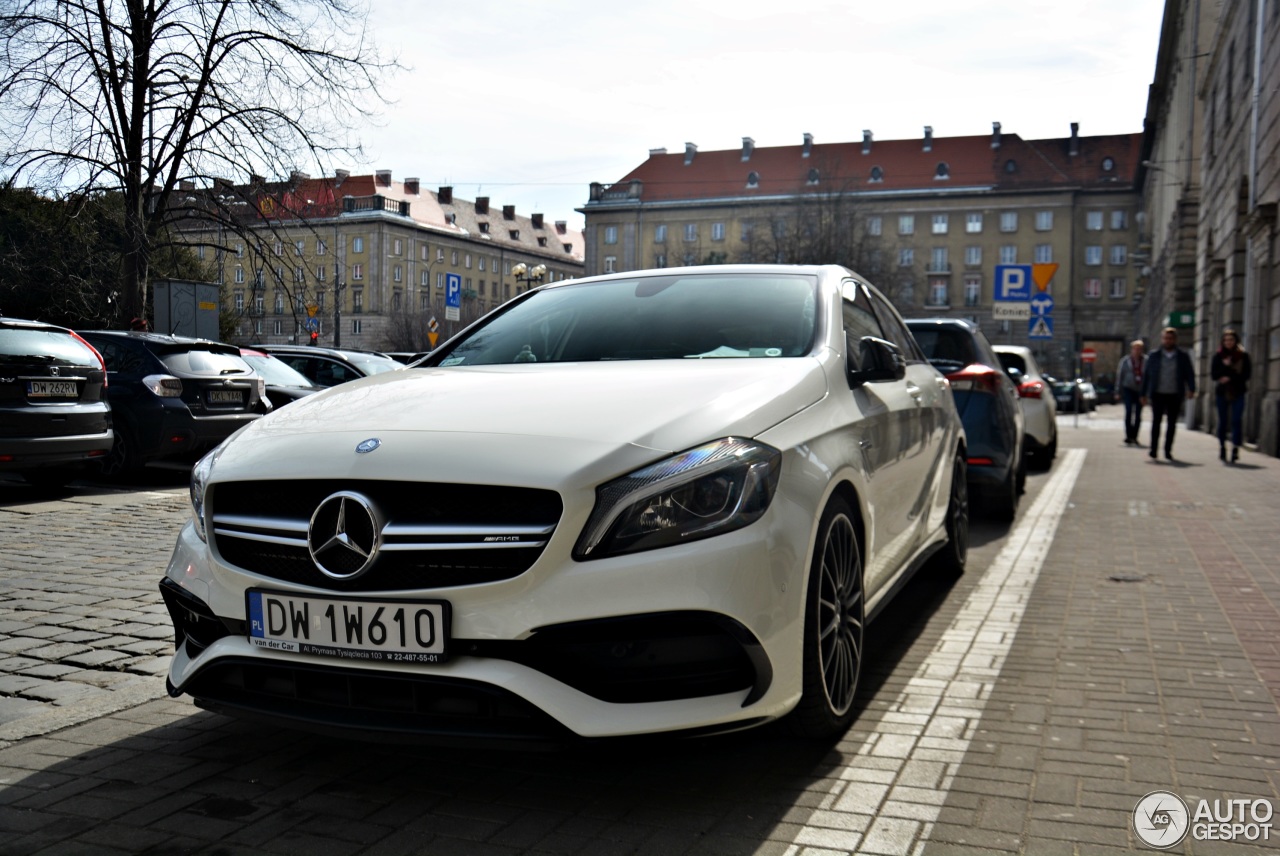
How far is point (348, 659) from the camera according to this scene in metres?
3.18

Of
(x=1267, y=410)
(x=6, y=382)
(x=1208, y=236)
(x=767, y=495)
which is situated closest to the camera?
(x=767, y=495)

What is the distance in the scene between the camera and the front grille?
122 inches

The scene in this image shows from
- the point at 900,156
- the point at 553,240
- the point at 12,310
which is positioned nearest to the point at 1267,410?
the point at 12,310

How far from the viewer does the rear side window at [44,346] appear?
32.4 ft

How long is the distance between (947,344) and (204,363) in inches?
280

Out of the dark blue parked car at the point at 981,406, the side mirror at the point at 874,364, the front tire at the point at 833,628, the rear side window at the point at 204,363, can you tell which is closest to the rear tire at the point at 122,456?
the rear side window at the point at 204,363

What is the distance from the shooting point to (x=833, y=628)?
3779 mm

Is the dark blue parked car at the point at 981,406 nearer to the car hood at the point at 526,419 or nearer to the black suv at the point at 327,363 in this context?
the car hood at the point at 526,419

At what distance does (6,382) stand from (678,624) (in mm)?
8434

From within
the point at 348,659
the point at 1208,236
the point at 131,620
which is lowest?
the point at 131,620

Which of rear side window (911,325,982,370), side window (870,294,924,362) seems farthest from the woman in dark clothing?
side window (870,294,924,362)

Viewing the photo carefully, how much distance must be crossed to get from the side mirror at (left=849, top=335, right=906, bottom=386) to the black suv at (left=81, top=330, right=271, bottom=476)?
340 inches

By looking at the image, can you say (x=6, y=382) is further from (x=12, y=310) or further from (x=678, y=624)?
(x=12, y=310)

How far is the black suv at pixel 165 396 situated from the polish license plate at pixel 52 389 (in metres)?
1.35
